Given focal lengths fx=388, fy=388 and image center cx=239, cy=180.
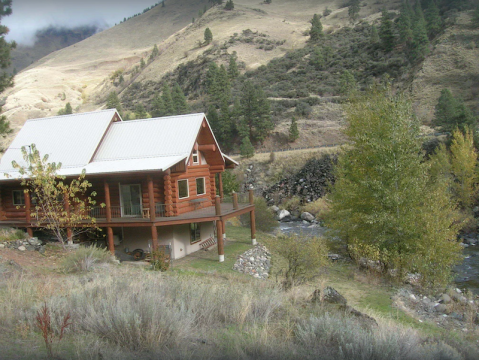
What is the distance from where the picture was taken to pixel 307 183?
42.7m

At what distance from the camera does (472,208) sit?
31375 mm

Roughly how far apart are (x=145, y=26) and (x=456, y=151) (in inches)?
7632

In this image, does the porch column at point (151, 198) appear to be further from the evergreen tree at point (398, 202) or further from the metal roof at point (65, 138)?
the evergreen tree at point (398, 202)

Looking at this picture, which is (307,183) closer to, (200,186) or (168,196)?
(200,186)

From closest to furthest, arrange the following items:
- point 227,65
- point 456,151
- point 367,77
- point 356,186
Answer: point 356,186 < point 456,151 < point 367,77 < point 227,65

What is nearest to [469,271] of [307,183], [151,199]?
[151,199]

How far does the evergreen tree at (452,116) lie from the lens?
124ft

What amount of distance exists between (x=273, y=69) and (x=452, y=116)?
4510cm

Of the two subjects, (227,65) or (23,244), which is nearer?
(23,244)

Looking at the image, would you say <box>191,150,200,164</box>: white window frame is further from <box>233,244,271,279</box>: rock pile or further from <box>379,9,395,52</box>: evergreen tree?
<box>379,9,395,52</box>: evergreen tree

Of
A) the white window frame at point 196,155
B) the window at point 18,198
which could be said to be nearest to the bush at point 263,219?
the white window frame at point 196,155

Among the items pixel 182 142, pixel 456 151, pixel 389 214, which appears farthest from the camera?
pixel 456 151

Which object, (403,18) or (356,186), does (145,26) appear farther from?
(356,186)

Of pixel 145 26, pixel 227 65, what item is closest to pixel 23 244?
pixel 227 65
